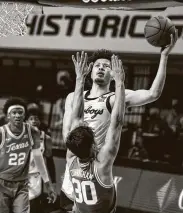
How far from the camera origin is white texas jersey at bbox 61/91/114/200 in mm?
4863

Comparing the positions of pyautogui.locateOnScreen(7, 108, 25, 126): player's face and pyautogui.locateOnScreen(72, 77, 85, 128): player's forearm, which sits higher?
pyautogui.locateOnScreen(72, 77, 85, 128): player's forearm

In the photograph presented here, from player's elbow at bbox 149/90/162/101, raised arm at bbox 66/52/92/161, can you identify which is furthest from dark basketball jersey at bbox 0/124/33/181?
player's elbow at bbox 149/90/162/101

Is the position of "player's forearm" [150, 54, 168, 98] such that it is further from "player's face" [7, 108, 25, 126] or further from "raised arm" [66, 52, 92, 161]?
"player's face" [7, 108, 25, 126]

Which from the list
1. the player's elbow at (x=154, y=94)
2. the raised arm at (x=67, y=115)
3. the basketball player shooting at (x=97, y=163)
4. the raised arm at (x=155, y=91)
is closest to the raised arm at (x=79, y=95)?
the basketball player shooting at (x=97, y=163)

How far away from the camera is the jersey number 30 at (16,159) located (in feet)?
17.9

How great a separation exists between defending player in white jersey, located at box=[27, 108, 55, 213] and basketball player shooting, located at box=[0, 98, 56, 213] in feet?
0.16

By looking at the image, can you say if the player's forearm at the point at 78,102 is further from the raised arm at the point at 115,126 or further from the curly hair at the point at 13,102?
the curly hair at the point at 13,102

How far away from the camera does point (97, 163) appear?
465 cm

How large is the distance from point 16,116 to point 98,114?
3.16 ft

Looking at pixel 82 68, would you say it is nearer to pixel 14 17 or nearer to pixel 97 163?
pixel 97 163

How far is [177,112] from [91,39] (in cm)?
96

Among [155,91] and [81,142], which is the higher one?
[155,91]

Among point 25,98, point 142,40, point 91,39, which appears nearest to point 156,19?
point 142,40

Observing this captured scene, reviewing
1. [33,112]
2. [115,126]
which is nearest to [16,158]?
[33,112]
